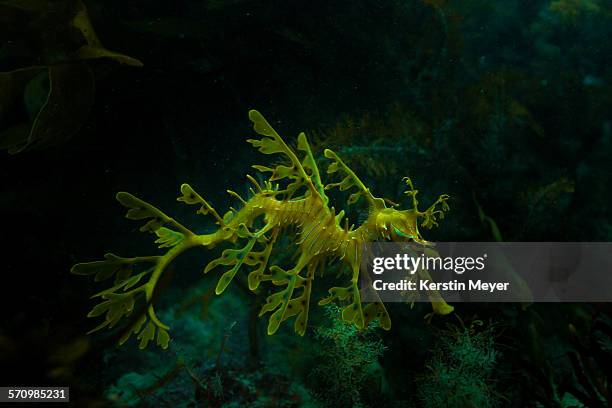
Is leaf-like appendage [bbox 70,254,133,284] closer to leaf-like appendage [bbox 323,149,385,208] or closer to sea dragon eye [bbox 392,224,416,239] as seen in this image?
leaf-like appendage [bbox 323,149,385,208]

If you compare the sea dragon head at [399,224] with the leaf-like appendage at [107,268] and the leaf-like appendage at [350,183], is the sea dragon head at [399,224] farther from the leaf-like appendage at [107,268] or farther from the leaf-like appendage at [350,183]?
the leaf-like appendage at [107,268]

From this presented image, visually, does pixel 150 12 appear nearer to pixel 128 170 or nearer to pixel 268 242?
pixel 128 170

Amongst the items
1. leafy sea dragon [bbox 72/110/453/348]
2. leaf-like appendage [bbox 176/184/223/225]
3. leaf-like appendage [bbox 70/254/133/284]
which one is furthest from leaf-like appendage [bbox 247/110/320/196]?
leaf-like appendage [bbox 70/254/133/284]

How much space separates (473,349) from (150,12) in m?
2.32

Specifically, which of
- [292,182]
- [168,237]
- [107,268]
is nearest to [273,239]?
[168,237]

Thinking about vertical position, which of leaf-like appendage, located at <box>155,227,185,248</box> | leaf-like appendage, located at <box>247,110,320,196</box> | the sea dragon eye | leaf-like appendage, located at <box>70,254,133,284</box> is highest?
leaf-like appendage, located at <box>247,110,320,196</box>

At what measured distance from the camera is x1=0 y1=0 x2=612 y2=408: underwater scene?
1.83 m

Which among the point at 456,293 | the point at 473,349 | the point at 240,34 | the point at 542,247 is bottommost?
the point at 473,349

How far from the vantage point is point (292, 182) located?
227 cm

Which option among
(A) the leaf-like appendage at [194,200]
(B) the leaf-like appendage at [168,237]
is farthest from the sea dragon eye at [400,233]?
(B) the leaf-like appendage at [168,237]

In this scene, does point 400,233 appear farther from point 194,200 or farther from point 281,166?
point 194,200

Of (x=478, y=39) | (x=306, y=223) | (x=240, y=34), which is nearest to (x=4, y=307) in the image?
(x=306, y=223)

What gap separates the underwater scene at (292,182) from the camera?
1825 millimetres

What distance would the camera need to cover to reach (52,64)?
1.84 metres
